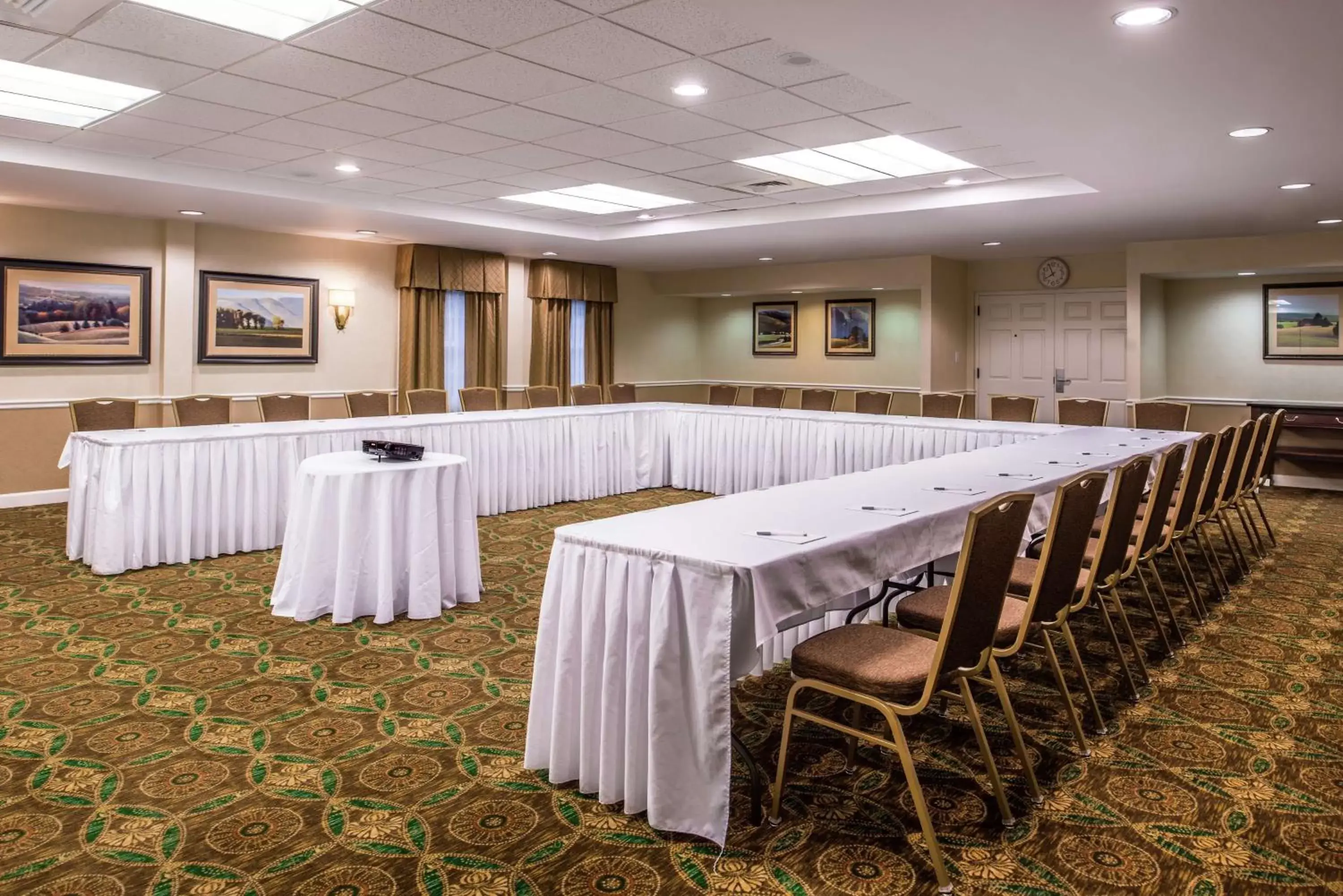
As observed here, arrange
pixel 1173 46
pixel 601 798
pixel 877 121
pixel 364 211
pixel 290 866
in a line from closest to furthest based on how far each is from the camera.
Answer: pixel 290 866
pixel 601 798
pixel 1173 46
pixel 877 121
pixel 364 211

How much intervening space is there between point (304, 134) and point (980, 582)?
502 cm

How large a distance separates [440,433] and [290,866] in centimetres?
511

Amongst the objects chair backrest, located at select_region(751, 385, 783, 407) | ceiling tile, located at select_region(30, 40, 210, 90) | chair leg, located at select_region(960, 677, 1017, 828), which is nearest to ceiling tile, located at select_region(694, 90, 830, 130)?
ceiling tile, located at select_region(30, 40, 210, 90)

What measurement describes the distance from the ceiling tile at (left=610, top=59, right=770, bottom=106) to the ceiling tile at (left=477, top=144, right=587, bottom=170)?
1436 mm

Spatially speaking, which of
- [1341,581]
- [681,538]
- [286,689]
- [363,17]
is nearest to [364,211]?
[363,17]

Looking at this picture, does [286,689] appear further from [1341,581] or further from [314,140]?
[1341,581]

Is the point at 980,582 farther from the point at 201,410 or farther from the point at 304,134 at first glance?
the point at 201,410

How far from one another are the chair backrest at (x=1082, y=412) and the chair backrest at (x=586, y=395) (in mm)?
4745

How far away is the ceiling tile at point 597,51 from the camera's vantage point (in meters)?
3.79

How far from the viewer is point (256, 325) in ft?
30.2

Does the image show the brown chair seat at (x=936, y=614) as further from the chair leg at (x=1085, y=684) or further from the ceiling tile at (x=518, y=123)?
the ceiling tile at (x=518, y=123)

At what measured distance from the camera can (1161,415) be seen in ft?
24.9

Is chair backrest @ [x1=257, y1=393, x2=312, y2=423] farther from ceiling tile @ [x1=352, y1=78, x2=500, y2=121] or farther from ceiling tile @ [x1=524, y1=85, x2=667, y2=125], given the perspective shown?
ceiling tile @ [x1=524, y1=85, x2=667, y2=125]

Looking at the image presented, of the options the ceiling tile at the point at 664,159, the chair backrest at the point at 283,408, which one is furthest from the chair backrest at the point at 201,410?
the ceiling tile at the point at 664,159
